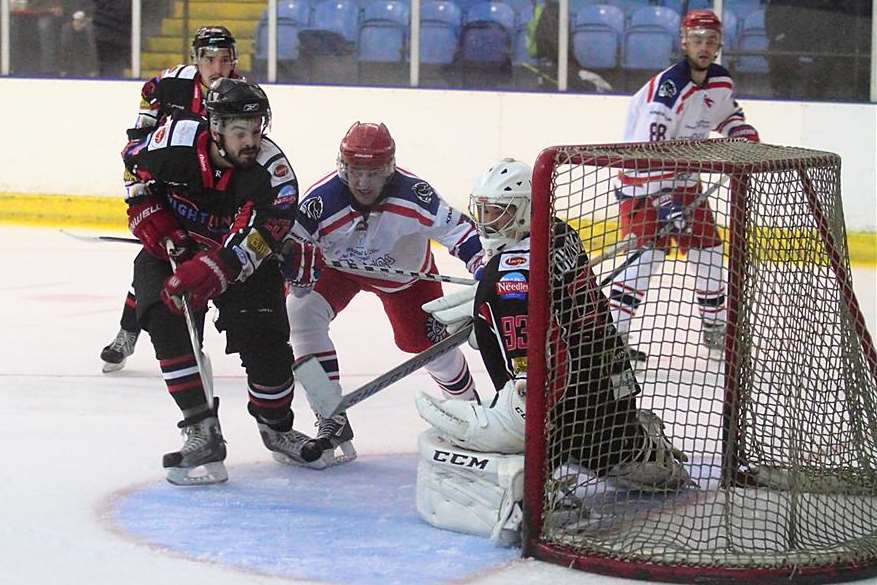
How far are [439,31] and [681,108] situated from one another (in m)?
2.83

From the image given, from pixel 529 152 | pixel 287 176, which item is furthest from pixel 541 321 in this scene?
pixel 529 152

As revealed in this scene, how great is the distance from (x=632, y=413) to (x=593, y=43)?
15.7ft

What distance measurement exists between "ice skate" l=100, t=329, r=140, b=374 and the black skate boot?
43.6 inches

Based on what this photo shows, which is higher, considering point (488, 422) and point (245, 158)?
point (245, 158)

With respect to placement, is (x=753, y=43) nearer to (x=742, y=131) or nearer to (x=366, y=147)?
(x=742, y=131)

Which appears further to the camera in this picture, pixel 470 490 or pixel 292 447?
pixel 292 447

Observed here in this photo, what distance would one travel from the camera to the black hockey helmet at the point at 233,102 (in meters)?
3.15

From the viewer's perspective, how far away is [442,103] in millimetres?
7301

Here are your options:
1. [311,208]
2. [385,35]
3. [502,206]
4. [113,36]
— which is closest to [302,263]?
[311,208]

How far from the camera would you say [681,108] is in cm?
491

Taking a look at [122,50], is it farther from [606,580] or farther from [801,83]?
[606,580]

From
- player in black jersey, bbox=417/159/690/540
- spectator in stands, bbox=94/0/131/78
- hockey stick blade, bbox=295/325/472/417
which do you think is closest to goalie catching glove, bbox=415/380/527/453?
player in black jersey, bbox=417/159/690/540

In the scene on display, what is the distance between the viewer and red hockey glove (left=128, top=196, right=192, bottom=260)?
3307 millimetres

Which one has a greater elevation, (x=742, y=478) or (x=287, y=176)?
(x=287, y=176)
